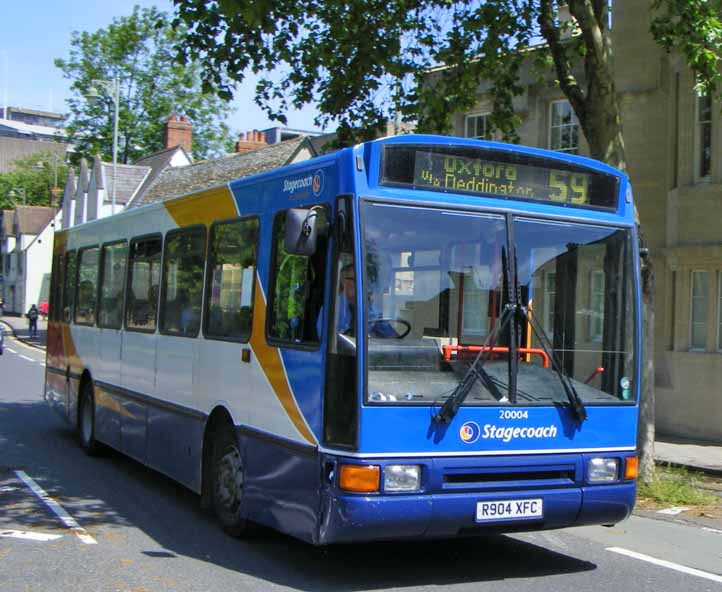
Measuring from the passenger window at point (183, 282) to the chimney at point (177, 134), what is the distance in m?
48.4

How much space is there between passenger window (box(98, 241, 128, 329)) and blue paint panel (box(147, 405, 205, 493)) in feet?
6.30

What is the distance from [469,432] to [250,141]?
41.9m

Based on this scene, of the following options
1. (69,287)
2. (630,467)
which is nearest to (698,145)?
(69,287)

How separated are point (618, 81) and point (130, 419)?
11759 millimetres

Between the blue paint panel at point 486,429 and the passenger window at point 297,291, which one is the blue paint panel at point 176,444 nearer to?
the passenger window at point 297,291

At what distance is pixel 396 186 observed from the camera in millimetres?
6848

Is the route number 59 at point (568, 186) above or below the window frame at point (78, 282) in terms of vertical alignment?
above

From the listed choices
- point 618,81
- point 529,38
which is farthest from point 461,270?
point 618,81

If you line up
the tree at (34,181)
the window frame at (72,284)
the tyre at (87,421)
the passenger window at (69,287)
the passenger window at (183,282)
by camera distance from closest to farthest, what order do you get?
the passenger window at (183,282)
the tyre at (87,421)
the window frame at (72,284)
the passenger window at (69,287)
the tree at (34,181)

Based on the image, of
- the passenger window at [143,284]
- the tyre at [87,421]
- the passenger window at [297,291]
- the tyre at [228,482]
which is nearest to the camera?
the passenger window at [297,291]

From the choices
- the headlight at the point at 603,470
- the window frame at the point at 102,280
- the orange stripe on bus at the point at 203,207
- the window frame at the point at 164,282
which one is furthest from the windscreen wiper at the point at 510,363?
the window frame at the point at 102,280

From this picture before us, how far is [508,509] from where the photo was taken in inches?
269

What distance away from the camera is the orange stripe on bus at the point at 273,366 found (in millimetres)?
7005

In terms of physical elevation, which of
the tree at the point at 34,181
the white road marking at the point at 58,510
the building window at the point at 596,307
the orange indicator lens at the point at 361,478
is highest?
the tree at the point at 34,181
